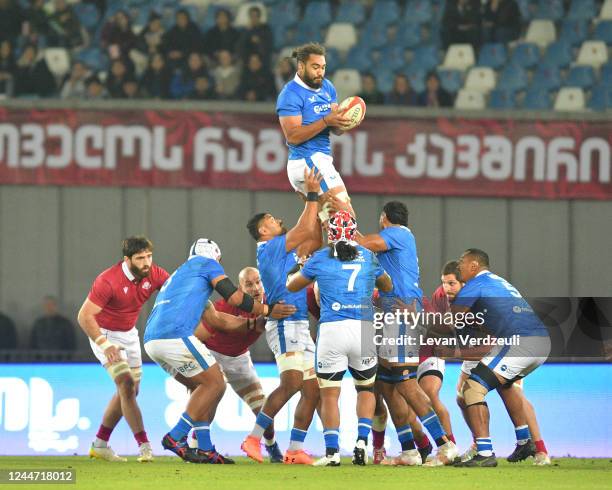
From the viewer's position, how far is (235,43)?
1683 centimetres

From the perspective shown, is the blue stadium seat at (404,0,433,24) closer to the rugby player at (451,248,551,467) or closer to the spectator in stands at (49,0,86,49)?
the spectator in stands at (49,0,86,49)

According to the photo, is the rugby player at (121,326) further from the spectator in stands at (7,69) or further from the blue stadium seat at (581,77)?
the blue stadium seat at (581,77)

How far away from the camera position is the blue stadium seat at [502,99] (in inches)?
669

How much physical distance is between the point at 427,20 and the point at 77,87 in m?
4.95

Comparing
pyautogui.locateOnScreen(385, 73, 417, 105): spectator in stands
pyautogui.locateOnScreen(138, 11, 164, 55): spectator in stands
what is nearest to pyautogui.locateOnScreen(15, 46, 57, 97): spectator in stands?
pyautogui.locateOnScreen(138, 11, 164, 55): spectator in stands

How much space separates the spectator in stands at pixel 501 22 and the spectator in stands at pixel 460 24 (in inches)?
7.8

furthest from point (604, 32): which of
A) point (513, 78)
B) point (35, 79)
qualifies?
point (35, 79)

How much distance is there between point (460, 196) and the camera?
16094mm

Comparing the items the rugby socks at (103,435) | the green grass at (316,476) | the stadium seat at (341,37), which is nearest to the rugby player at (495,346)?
the green grass at (316,476)

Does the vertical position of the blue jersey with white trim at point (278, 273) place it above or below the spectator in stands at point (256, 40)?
below

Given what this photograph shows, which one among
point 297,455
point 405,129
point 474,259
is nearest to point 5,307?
point 405,129

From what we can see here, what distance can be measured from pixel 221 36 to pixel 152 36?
93 centimetres

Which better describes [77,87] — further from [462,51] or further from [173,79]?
[462,51]

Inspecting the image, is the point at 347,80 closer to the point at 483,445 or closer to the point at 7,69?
the point at 7,69
